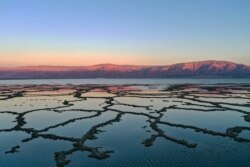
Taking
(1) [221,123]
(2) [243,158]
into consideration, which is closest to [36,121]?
(1) [221,123]

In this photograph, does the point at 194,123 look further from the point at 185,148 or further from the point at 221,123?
the point at 185,148

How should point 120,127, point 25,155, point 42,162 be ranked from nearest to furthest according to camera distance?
point 42,162
point 25,155
point 120,127

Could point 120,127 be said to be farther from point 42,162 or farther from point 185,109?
point 185,109

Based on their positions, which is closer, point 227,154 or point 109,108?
point 227,154

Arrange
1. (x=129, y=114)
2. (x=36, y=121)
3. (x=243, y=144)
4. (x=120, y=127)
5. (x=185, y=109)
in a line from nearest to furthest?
(x=243, y=144), (x=120, y=127), (x=36, y=121), (x=129, y=114), (x=185, y=109)

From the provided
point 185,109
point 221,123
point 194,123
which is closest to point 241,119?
point 221,123

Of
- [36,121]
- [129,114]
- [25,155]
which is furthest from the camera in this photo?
[129,114]

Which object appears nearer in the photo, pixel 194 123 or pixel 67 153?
pixel 67 153

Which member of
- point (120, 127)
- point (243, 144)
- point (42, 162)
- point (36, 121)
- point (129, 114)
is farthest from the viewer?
point (129, 114)
